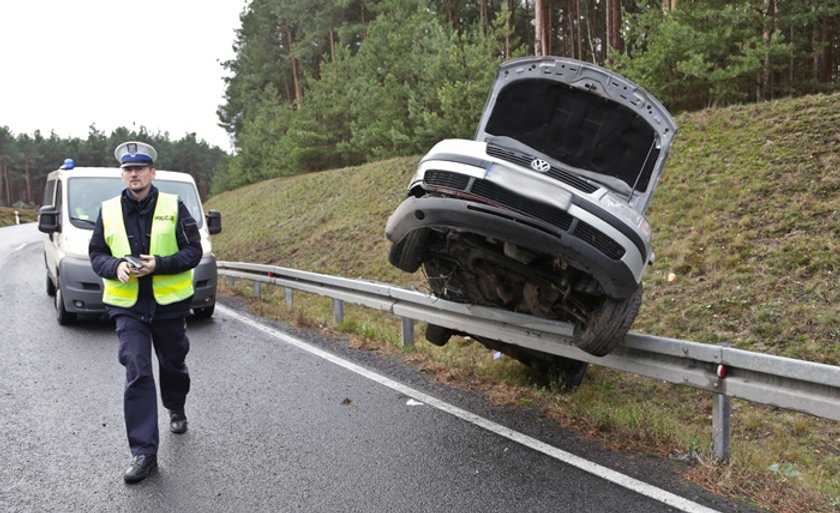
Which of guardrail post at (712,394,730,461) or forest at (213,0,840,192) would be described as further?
forest at (213,0,840,192)

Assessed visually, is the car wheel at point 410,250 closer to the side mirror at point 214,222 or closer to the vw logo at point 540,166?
the vw logo at point 540,166

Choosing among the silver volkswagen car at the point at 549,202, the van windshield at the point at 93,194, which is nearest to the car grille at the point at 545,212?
the silver volkswagen car at the point at 549,202

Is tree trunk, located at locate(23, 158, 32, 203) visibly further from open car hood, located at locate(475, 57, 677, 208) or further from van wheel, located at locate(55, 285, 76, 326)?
open car hood, located at locate(475, 57, 677, 208)

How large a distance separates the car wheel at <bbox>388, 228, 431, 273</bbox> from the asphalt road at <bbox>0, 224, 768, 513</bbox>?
3.83ft

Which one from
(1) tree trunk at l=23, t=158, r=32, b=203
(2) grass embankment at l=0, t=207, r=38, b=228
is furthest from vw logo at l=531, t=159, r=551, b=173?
(1) tree trunk at l=23, t=158, r=32, b=203

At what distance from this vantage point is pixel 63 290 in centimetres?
784

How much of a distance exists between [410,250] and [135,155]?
2017 mm

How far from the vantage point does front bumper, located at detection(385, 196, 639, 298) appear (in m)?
3.62

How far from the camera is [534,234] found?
365 cm

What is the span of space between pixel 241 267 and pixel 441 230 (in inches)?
323

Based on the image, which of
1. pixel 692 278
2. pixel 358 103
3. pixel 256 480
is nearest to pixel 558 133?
pixel 256 480

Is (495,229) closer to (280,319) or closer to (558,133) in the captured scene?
(558,133)

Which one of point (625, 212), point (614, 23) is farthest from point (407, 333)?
point (614, 23)

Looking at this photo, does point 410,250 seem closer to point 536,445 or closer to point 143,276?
point 536,445
